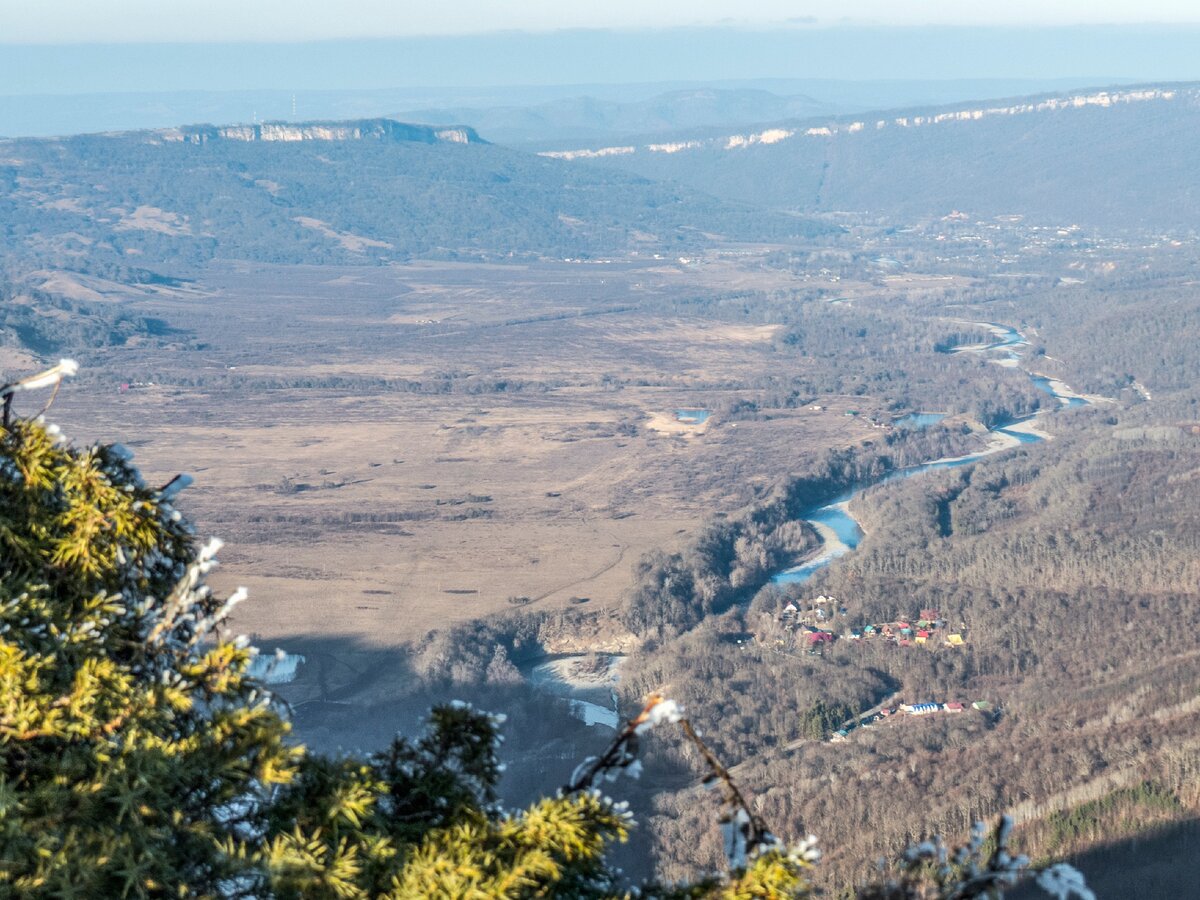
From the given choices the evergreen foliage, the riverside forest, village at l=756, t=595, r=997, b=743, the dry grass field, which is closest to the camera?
the evergreen foliage

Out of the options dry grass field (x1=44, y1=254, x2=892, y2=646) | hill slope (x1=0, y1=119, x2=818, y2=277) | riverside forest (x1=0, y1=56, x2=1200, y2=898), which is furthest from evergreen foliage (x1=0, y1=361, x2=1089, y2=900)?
hill slope (x1=0, y1=119, x2=818, y2=277)

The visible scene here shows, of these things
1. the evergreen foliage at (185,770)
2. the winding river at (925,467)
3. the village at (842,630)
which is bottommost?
the winding river at (925,467)

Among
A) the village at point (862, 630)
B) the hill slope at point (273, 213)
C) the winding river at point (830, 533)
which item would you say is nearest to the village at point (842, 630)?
the village at point (862, 630)

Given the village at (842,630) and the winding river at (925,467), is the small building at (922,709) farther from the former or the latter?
the winding river at (925,467)

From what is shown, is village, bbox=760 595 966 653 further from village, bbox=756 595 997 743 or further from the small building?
the small building

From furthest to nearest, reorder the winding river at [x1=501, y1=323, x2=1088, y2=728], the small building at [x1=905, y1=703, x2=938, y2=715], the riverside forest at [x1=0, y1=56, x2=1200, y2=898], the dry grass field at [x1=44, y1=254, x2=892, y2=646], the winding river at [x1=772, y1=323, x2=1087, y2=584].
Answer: the winding river at [x1=772, y1=323, x2=1087, y2=584] → the dry grass field at [x1=44, y1=254, x2=892, y2=646] → the winding river at [x1=501, y1=323, x2=1088, y2=728] → the small building at [x1=905, y1=703, x2=938, y2=715] → the riverside forest at [x1=0, y1=56, x2=1200, y2=898]

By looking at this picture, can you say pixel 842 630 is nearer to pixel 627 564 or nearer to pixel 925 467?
pixel 627 564
